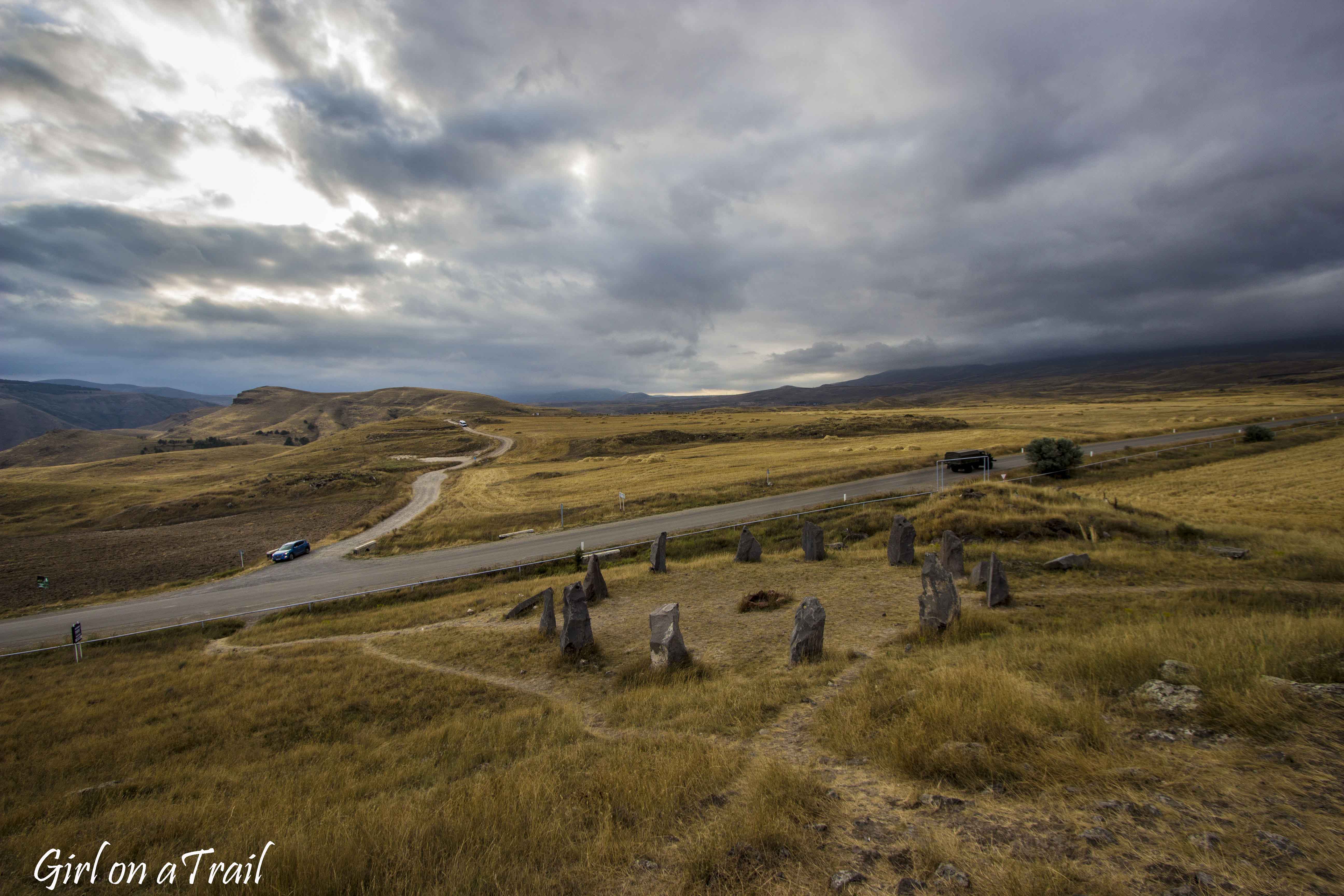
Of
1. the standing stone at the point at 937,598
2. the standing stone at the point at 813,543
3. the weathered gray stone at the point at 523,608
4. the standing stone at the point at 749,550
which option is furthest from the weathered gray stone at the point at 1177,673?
the weathered gray stone at the point at 523,608

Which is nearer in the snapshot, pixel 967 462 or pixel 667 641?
pixel 667 641

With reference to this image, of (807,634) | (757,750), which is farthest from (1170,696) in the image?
(807,634)

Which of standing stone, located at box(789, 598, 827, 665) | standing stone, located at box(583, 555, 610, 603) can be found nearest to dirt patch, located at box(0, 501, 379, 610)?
standing stone, located at box(583, 555, 610, 603)

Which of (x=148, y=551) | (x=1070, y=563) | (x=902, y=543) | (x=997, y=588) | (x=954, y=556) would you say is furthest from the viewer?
(x=148, y=551)

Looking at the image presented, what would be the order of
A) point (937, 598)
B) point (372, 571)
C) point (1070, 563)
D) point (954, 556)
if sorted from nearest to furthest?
point (937, 598) → point (1070, 563) → point (954, 556) → point (372, 571)

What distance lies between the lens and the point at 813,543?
20.5 metres

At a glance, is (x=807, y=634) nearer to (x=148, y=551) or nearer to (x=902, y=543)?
(x=902, y=543)

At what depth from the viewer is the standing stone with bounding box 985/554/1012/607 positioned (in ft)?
43.9

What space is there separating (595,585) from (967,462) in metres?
31.8

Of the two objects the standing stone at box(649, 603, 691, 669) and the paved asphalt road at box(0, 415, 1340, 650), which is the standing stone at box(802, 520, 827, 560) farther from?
the standing stone at box(649, 603, 691, 669)

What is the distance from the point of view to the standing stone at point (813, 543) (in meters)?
20.5

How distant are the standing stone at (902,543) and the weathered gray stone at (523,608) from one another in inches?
474

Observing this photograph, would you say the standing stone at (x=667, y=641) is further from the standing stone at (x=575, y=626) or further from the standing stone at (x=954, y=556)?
the standing stone at (x=954, y=556)

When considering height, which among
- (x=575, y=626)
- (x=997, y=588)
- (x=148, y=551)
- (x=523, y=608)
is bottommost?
(x=148, y=551)
